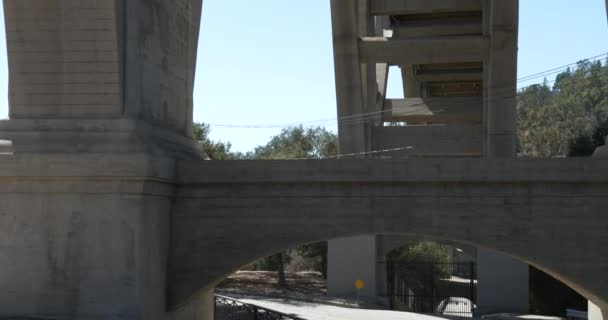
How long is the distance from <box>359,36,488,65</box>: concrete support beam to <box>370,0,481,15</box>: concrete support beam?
179 cm

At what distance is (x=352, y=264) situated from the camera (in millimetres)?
31391

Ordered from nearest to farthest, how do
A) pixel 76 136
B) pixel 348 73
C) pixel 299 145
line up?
pixel 76 136 → pixel 348 73 → pixel 299 145

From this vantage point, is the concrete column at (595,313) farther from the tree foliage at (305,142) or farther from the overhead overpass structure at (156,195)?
the tree foliage at (305,142)

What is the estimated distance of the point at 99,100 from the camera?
16.1m

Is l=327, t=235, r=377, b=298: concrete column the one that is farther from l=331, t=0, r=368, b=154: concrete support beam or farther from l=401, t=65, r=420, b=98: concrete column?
l=401, t=65, r=420, b=98: concrete column

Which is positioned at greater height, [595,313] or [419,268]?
[595,313]

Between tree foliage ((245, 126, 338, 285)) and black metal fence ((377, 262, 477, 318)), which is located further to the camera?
tree foliage ((245, 126, 338, 285))

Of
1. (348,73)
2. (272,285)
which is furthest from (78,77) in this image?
(272,285)

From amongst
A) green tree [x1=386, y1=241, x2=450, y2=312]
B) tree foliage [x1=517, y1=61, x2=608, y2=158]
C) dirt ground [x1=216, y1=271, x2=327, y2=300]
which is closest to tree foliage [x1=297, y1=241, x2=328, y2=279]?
dirt ground [x1=216, y1=271, x2=327, y2=300]

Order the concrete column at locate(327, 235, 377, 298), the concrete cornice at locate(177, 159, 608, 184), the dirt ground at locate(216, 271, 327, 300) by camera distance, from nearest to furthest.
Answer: the concrete cornice at locate(177, 159, 608, 184) < the concrete column at locate(327, 235, 377, 298) < the dirt ground at locate(216, 271, 327, 300)

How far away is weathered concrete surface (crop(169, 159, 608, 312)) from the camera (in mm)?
16047

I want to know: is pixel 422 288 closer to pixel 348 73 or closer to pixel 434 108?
pixel 434 108

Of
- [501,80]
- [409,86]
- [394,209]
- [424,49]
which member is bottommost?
[394,209]

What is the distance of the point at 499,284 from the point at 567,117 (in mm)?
71822
